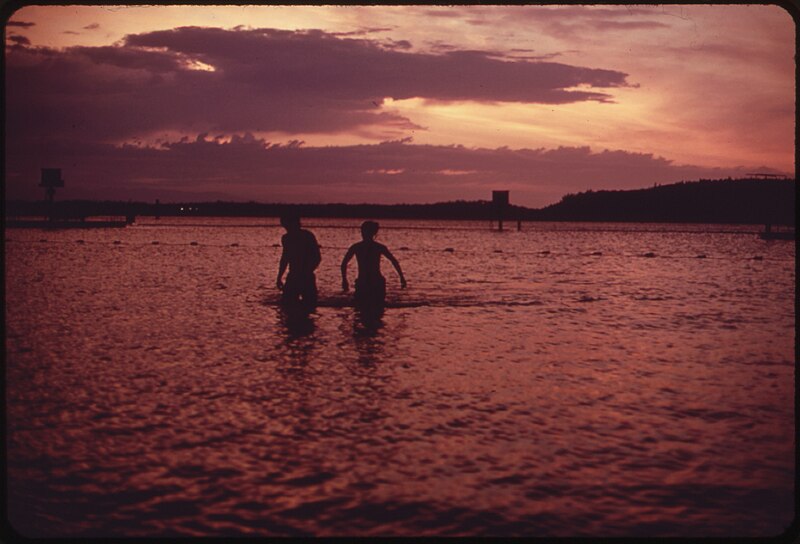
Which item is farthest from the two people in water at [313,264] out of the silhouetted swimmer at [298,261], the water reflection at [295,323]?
the water reflection at [295,323]

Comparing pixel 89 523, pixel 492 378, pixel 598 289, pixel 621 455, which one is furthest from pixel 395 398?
pixel 598 289

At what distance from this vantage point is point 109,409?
7.25 meters

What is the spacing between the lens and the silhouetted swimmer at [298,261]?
13.4 m

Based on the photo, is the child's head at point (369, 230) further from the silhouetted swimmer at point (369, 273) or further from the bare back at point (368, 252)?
the bare back at point (368, 252)

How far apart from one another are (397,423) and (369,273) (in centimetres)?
760

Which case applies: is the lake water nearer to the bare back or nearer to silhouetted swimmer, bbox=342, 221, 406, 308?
silhouetted swimmer, bbox=342, 221, 406, 308

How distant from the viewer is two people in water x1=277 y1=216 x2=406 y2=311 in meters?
13.4

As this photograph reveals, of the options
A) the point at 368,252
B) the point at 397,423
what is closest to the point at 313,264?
the point at 368,252

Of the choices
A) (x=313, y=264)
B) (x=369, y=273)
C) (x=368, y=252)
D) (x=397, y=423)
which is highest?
(x=368, y=252)

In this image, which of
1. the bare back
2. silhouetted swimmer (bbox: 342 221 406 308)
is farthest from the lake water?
the bare back

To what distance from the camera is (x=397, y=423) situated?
6848 millimetres

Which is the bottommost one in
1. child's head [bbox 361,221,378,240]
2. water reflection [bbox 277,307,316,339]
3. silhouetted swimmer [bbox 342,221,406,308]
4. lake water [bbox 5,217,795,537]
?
lake water [bbox 5,217,795,537]

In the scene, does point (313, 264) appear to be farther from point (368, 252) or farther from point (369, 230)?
point (369, 230)

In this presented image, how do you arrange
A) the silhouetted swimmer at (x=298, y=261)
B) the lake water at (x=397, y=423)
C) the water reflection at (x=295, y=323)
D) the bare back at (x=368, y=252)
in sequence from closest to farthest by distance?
the lake water at (x=397, y=423) < the water reflection at (x=295, y=323) < the silhouetted swimmer at (x=298, y=261) < the bare back at (x=368, y=252)
